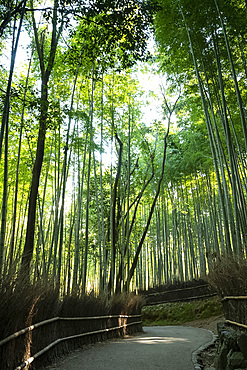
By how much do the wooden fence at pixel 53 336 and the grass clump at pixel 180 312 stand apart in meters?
3.77

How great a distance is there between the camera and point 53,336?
121 inches

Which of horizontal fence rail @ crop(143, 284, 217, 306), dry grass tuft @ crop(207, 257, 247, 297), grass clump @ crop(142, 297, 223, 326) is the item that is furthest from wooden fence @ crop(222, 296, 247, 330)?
horizontal fence rail @ crop(143, 284, 217, 306)

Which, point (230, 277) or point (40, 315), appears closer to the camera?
point (40, 315)

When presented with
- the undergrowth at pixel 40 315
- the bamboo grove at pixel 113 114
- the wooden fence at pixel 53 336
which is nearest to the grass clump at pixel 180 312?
the bamboo grove at pixel 113 114

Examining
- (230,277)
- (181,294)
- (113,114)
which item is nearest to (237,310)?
(230,277)

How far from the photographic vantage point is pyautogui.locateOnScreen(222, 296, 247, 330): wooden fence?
2870 millimetres

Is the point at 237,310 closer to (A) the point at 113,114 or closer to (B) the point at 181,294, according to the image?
(A) the point at 113,114

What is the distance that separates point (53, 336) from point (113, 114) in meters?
5.82

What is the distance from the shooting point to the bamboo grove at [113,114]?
3.33m

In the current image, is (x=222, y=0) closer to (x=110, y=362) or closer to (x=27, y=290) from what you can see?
(x=27, y=290)

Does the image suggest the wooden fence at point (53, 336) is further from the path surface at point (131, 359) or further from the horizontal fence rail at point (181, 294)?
the horizontal fence rail at point (181, 294)

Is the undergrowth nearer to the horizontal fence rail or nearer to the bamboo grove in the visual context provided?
the bamboo grove

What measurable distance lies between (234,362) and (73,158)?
741cm

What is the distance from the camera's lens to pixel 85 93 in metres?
7.06
